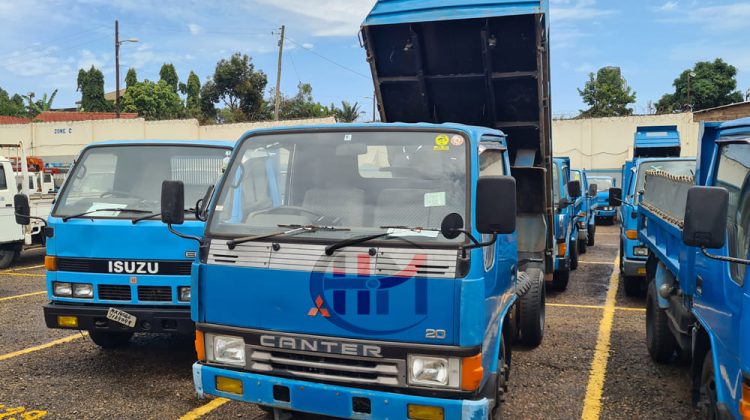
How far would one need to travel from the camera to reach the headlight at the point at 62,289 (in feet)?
17.7

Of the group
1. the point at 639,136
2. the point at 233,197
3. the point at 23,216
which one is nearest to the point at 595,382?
the point at 233,197

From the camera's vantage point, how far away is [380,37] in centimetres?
647

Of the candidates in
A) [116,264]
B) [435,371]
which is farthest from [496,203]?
[116,264]

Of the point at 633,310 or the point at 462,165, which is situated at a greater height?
the point at 462,165

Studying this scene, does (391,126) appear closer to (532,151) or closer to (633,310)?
(532,151)

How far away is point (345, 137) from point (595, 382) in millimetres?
3243

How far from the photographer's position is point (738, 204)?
3275 mm

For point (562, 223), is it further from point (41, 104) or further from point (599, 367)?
point (41, 104)

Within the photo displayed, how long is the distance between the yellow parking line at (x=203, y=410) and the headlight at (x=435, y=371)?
2.09m

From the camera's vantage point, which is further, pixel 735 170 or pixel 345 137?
pixel 345 137

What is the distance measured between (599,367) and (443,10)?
3680 mm

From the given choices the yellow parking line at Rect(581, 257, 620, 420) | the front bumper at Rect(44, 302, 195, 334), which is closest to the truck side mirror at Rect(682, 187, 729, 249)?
the yellow parking line at Rect(581, 257, 620, 420)

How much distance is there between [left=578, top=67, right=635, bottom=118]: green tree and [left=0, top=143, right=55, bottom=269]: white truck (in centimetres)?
3366

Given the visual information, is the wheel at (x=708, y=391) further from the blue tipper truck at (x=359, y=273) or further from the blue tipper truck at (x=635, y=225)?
the blue tipper truck at (x=635, y=225)
